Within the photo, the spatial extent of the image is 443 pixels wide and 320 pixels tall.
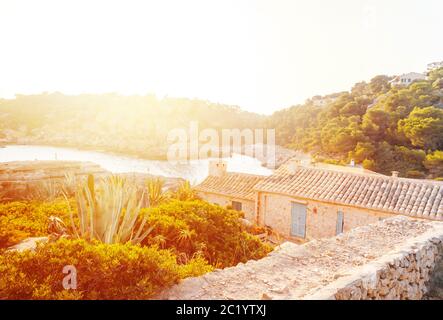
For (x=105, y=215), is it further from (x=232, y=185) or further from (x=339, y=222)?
(x=232, y=185)

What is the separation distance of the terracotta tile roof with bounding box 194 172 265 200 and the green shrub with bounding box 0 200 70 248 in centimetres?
780

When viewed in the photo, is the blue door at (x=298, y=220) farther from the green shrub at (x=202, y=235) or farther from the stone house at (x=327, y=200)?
the green shrub at (x=202, y=235)

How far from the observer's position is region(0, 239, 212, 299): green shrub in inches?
115

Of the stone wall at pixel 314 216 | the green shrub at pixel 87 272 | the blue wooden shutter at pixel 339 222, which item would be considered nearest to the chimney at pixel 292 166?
the stone wall at pixel 314 216

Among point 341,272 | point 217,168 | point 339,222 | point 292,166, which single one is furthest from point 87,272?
point 217,168

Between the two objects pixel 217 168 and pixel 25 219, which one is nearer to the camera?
pixel 25 219

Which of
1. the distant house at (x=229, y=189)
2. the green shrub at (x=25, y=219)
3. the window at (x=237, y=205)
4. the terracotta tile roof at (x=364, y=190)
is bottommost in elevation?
the window at (x=237, y=205)

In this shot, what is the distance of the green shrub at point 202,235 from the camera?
5629mm

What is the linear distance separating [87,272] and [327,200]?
930cm

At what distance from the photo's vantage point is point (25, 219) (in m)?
6.46
